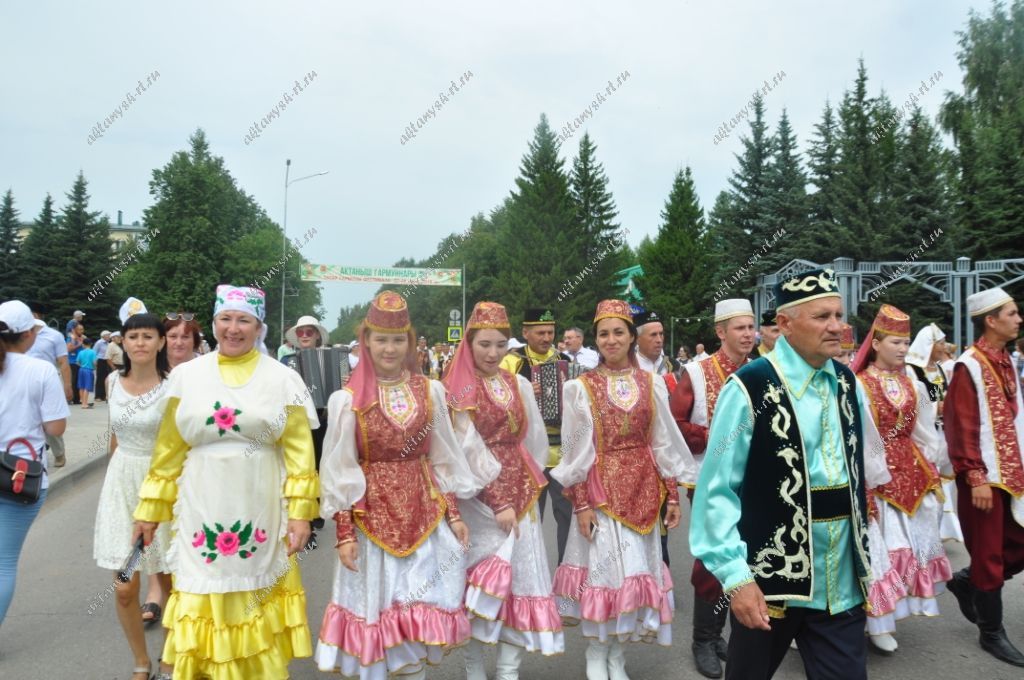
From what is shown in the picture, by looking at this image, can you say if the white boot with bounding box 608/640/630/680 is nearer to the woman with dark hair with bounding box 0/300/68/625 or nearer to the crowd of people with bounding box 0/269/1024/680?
the crowd of people with bounding box 0/269/1024/680

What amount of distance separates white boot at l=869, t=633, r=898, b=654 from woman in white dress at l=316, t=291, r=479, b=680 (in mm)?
2691

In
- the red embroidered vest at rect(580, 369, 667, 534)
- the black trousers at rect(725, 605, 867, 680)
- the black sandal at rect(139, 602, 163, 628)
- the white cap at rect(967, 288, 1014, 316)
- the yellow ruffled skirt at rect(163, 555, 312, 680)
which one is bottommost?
the black sandal at rect(139, 602, 163, 628)

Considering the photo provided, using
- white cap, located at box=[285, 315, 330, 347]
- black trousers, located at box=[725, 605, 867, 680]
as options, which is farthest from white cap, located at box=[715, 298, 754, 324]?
white cap, located at box=[285, 315, 330, 347]

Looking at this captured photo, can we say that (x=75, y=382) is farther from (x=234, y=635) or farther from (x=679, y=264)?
(x=679, y=264)

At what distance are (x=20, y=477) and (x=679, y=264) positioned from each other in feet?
162

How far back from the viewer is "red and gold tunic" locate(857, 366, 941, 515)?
5246 mm

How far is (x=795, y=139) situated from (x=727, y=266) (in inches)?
283

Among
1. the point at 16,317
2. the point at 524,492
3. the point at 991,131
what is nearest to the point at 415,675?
the point at 524,492

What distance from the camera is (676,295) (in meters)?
51.2

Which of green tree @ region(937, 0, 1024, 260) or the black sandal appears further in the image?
green tree @ region(937, 0, 1024, 260)

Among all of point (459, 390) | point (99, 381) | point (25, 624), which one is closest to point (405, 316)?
point (459, 390)

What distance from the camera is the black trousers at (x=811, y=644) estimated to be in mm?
2828

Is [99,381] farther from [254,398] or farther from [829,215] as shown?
[829,215]

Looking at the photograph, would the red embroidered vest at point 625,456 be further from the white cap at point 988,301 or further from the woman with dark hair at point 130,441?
the woman with dark hair at point 130,441
